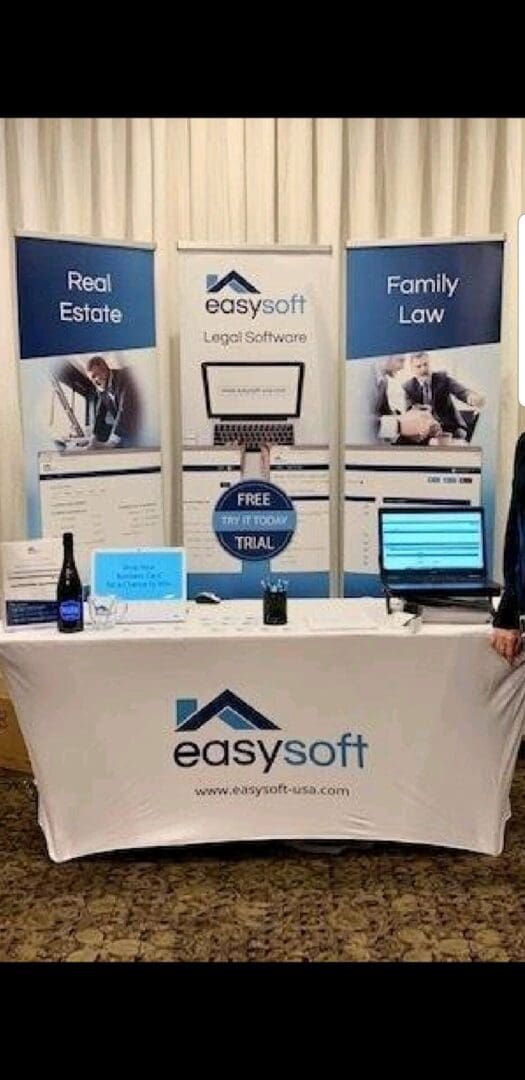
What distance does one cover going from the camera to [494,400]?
12.8 ft

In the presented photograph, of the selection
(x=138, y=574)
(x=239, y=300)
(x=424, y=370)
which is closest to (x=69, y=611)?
(x=138, y=574)

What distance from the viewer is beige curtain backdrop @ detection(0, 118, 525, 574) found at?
425 cm

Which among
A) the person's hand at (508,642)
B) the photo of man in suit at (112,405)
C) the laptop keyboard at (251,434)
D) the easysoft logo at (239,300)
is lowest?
the person's hand at (508,642)

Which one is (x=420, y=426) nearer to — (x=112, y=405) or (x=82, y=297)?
(x=112, y=405)

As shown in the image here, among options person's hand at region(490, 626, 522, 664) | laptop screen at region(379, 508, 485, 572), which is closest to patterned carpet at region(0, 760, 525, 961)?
person's hand at region(490, 626, 522, 664)

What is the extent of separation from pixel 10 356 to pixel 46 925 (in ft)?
8.24

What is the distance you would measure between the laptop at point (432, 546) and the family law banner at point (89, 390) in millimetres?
1174

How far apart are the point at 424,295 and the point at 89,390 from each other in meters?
1.34

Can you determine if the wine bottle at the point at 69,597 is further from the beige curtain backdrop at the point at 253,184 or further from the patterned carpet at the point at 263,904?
the beige curtain backdrop at the point at 253,184

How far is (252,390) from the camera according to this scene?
3953mm

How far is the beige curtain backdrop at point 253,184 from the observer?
425 cm

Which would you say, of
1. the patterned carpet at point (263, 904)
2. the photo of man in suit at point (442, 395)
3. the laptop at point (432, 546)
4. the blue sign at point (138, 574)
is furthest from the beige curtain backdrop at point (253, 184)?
the patterned carpet at point (263, 904)
